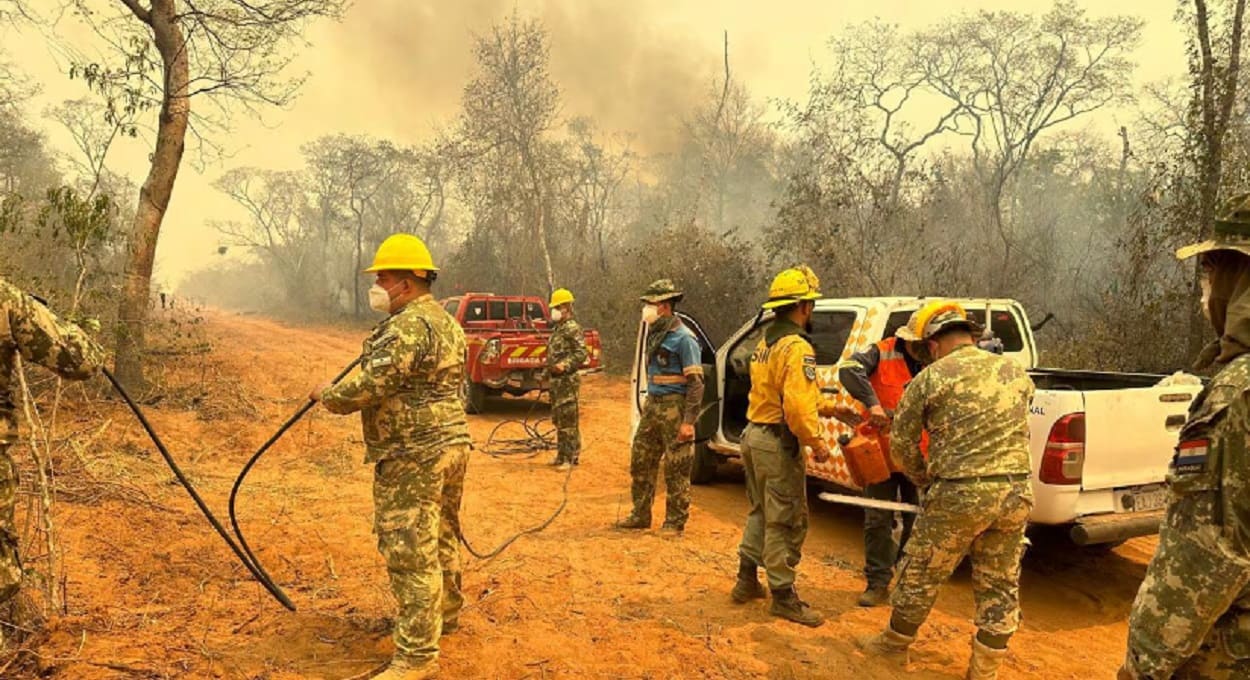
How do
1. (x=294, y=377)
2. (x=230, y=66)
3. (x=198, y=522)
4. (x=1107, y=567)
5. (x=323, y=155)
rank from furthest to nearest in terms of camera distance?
(x=323, y=155)
(x=294, y=377)
(x=230, y=66)
(x=198, y=522)
(x=1107, y=567)

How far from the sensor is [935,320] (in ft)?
10.7

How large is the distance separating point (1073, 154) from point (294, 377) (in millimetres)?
32484

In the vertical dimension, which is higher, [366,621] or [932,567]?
[932,567]

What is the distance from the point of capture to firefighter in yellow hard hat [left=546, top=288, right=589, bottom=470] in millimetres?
7344

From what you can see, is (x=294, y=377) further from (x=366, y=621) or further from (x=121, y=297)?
(x=366, y=621)

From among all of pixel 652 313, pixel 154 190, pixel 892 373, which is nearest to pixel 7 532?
pixel 652 313

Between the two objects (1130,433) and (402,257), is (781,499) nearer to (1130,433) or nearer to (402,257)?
(1130,433)

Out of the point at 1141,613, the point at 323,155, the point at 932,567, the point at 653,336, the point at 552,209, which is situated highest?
the point at 323,155

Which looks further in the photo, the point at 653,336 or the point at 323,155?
the point at 323,155

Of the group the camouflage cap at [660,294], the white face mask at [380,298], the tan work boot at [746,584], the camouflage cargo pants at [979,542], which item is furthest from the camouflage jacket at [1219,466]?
the camouflage cap at [660,294]

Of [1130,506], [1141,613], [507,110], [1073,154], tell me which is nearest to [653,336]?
[1130,506]

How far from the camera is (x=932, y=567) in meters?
3.11

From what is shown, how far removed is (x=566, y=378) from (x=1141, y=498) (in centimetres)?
501

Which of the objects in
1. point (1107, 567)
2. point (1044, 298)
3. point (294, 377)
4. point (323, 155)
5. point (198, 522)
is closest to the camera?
point (1107, 567)
